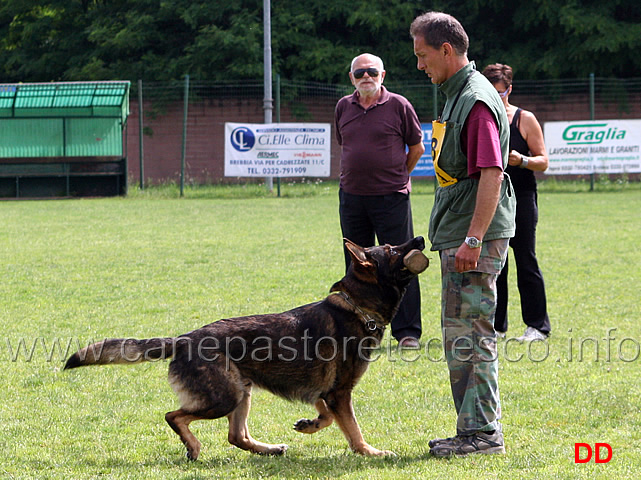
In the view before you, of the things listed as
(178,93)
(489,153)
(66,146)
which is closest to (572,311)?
(489,153)

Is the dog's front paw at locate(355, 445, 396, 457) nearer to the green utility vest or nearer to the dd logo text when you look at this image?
the dd logo text

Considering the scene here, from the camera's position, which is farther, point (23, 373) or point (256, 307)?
point (256, 307)

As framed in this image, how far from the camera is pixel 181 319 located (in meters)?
7.00

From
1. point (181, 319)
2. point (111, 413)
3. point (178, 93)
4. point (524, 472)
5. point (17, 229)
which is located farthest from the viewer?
point (178, 93)

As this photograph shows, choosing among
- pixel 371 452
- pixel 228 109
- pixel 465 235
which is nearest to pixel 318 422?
pixel 371 452

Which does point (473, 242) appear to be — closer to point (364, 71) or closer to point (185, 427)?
point (185, 427)

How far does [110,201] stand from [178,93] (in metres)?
8.21

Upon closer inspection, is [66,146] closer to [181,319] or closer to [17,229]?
[17,229]

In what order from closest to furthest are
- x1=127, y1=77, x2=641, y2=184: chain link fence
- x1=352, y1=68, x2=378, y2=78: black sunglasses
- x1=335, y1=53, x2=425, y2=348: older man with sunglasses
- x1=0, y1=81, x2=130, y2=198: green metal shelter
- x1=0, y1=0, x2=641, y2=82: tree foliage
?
1. x1=352, y1=68, x2=378, y2=78: black sunglasses
2. x1=335, y1=53, x2=425, y2=348: older man with sunglasses
3. x1=0, y1=81, x2=130, y2=198: green metal shelter
4. x1=127, y1=77, x2=641, y2=184: chain link fence
5. x1=0, y1=0, x2=641, y2=82: tree foliage

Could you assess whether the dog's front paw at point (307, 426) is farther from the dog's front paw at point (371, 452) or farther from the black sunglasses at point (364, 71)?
the black sunglasses at point (364, 71)

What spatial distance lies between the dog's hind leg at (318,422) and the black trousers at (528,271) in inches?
107

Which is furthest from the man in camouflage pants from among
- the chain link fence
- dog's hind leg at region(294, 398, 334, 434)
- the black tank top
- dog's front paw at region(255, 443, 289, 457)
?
the chain link fence

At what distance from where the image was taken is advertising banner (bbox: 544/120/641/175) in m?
20.4

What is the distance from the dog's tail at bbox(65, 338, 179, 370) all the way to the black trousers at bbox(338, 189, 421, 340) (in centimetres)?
258
